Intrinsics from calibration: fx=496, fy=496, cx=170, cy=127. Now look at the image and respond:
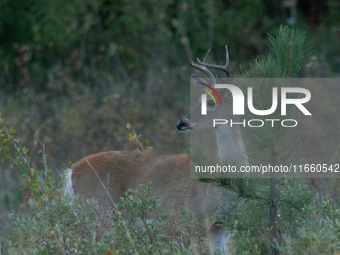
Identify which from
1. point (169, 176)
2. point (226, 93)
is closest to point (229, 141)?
point (226, 93)

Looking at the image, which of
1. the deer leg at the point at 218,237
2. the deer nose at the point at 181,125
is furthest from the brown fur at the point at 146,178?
the deer nose at the point at 181,125

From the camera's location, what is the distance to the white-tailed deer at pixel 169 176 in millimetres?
4832

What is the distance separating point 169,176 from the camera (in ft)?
17.2

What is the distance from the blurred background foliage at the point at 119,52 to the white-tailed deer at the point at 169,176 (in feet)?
9.45

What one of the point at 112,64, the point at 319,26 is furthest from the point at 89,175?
the point at 319,26

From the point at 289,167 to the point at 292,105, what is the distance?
52 centimetres

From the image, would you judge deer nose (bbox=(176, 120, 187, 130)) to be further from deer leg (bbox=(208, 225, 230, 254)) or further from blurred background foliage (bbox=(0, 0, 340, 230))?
blurred background foliage (bbox=(0, 0, 340, 230))

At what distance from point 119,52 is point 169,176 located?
8.24 metres

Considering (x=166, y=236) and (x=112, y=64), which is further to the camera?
(x=112, y=64)

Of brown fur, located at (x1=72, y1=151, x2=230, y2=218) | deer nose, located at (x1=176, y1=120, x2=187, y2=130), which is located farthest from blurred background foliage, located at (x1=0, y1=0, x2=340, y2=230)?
deer nose, located at (x1=176, y1=120, x2=187, y2=130)

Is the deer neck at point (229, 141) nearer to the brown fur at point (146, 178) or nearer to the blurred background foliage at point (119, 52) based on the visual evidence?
the brown fur at point (146, 178)

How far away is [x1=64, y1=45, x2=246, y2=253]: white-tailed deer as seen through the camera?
190 inches

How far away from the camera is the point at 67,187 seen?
18.0ft

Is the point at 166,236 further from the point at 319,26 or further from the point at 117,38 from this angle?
the point at 319,26
